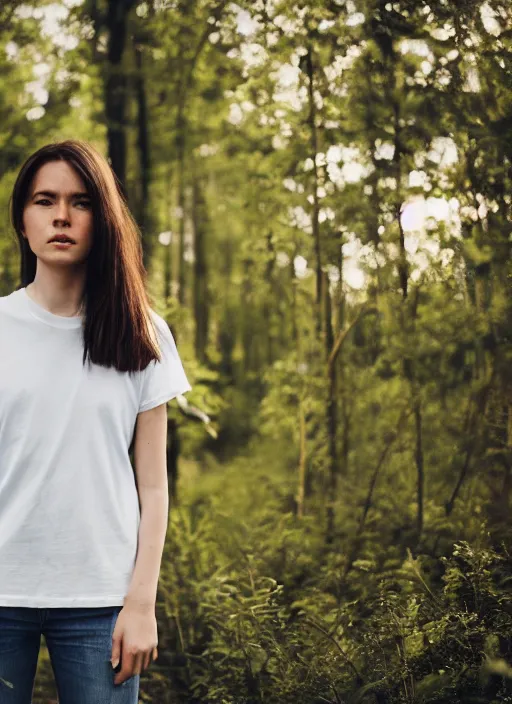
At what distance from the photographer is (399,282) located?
3.67 metres

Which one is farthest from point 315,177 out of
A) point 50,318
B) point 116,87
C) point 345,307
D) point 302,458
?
point 50,318

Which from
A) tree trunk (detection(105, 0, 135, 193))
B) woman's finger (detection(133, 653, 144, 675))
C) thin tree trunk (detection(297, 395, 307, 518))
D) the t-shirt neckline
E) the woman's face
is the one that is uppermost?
tree trunk (detection(105, 0, 135, 193))

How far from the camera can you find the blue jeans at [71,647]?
1.66 meters

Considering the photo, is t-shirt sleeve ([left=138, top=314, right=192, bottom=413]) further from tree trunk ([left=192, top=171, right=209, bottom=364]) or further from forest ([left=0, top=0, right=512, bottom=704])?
tree trunk ([left=192, top=171, right=209, bottom=364])

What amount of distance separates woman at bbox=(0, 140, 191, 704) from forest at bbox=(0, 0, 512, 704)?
135 cm

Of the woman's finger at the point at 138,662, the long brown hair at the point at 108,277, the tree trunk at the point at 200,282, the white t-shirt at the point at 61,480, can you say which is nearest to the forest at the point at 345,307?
the woman's finger at the point at 138,662

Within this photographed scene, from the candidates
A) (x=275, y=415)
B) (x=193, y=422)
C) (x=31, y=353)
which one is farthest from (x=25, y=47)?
(x=31, y=353)

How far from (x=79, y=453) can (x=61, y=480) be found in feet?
0.23

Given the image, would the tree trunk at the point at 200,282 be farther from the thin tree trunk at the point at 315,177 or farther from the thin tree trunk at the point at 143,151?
the thin tree trunk at the point at 315,177

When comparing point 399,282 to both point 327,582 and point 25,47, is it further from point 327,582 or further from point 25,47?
point 25,47

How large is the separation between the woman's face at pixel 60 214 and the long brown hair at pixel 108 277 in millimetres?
19

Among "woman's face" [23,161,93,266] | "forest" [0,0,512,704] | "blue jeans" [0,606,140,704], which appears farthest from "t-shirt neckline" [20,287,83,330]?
"forest" [0,0,512,704]

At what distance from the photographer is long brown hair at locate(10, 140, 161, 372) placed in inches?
69.3

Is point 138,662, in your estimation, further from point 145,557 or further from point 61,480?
point 61,480
